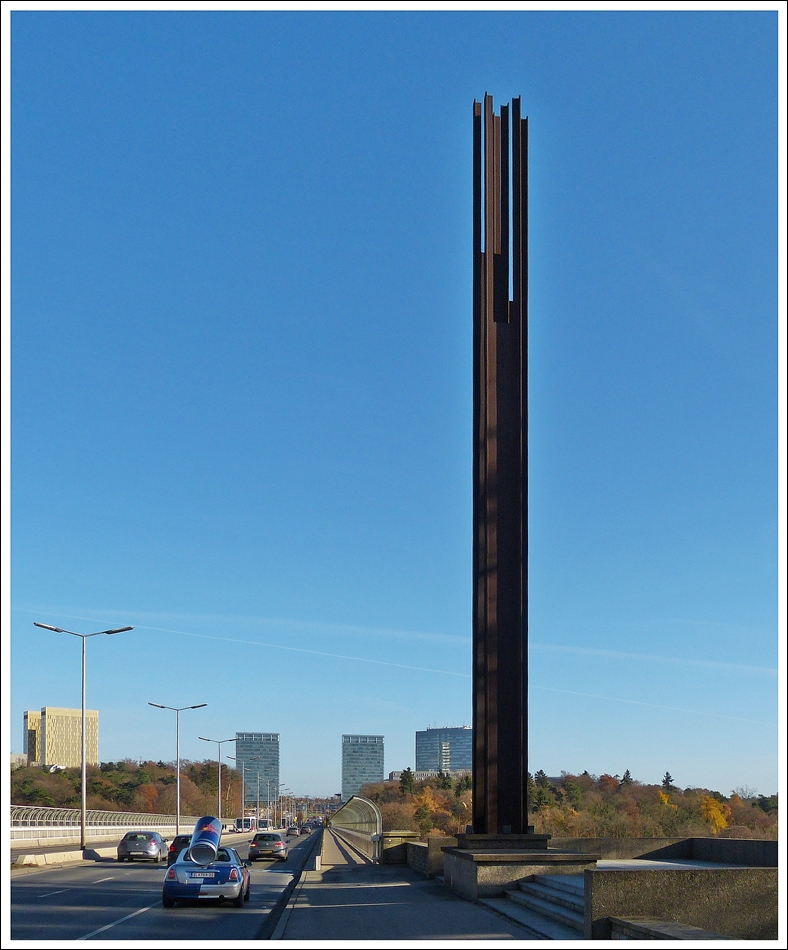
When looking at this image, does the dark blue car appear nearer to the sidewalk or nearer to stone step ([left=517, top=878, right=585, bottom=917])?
the sidewalk

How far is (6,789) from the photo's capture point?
33.8 ft

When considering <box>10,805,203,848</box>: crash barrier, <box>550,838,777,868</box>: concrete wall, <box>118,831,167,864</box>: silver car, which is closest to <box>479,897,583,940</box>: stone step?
<box>550,838,777,868</box>: concrete wall

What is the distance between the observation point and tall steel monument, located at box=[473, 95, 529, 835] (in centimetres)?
2380

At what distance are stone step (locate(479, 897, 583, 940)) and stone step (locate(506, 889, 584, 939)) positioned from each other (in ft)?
0.20

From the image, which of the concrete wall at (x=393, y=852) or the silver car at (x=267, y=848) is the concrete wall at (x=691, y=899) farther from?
the silver car at (x=267, y=848)

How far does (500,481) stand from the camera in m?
24.5

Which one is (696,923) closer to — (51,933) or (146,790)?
(51,933)

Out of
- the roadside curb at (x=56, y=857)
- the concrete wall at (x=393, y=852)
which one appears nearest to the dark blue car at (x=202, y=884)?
the concrete wall at (x=393, y=852)

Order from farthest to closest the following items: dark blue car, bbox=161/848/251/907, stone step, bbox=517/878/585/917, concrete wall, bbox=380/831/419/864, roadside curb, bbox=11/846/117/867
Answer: roadside curb, bbox=11/846/117/867
concrete wall, bbox=380/831/419/864
dark blue car, bbox=161/848/251/907
stone step, bbox=517/878/585/917

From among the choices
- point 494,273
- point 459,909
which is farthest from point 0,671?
point 494,273

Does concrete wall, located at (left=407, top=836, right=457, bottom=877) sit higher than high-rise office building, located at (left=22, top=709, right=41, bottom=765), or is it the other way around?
concrete wall, located at (left=407, top=836, right=457, bottom=877)

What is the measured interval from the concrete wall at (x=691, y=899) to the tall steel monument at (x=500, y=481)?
933 cm

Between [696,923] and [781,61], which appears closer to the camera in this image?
[781,61]

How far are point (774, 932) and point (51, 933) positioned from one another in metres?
11.2
